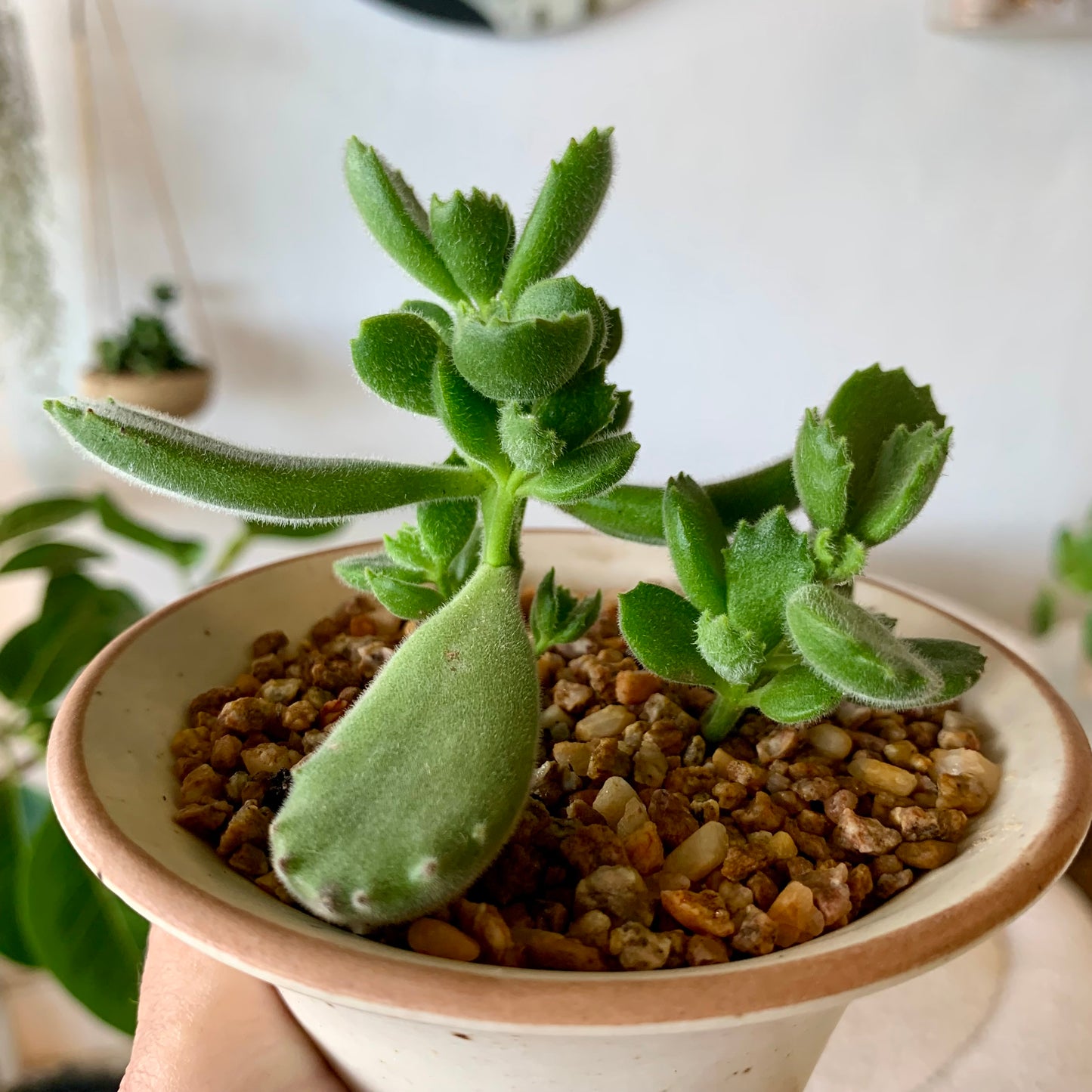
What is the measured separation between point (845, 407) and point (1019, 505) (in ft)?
4.64

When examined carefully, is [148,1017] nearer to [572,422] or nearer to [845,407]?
[572,422]

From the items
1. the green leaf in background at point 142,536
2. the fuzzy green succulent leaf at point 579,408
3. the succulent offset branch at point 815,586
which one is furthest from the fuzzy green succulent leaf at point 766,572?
the green leaf in background at point 142,536

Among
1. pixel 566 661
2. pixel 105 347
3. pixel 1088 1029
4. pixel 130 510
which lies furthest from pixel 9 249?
pixel 1088 1029

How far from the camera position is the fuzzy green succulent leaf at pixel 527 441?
0.43 metres

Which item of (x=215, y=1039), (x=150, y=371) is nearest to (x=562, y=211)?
(x=215, y=1039)

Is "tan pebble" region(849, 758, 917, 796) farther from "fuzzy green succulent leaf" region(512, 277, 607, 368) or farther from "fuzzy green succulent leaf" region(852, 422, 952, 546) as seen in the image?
"fuzzy green succulent leaf" region(512, 277, 607, 368)

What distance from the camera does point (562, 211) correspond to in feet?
1.62

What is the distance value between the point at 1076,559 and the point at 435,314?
53.7 inches

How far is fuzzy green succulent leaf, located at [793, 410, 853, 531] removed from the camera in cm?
45

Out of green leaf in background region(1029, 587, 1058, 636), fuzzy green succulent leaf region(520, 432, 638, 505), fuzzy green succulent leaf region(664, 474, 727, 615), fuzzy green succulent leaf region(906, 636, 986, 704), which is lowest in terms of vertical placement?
green leaf in background region(1029, 587, 1058, 636)

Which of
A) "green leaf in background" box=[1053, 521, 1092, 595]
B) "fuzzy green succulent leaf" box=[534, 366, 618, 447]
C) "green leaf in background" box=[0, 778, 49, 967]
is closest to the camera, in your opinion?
"fuzzy green succulent leaf" box=[534, 366, 618, 447]

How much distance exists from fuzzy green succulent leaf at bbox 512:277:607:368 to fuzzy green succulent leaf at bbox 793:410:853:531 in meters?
0.12

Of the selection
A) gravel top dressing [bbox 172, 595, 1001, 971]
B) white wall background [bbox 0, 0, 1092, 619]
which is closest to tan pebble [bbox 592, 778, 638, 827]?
gravel top dressing [bbox 172, 595, 1001, 971]

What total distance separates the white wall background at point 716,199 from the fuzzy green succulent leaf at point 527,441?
126cm
